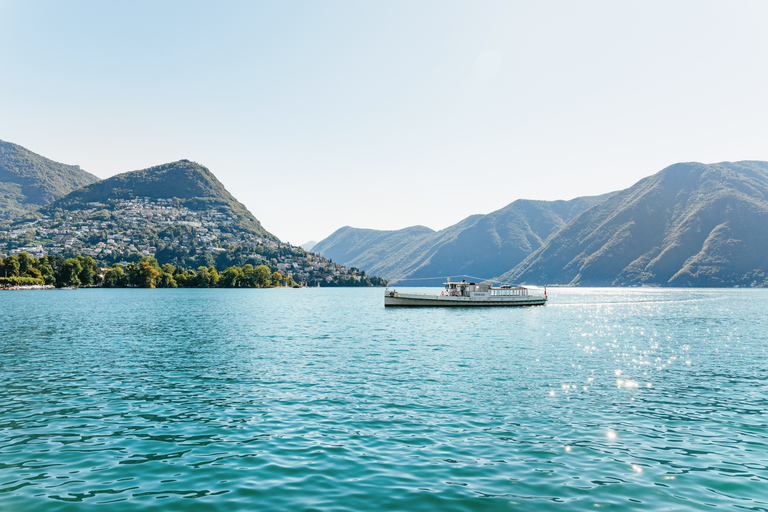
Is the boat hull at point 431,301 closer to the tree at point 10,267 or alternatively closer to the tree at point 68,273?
the tree at point 68,273

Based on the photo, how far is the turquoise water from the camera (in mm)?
11438

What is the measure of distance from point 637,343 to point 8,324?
72.8 metres

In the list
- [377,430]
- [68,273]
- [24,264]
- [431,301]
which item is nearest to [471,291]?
[431,301]

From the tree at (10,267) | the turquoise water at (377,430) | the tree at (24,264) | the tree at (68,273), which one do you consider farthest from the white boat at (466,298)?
the tree at (24,264)

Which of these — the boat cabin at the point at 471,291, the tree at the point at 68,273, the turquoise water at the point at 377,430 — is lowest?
the turquoise water at the point at 377,430

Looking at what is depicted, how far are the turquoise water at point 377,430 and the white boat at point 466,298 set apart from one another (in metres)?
79.2

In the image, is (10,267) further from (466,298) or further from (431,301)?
(466,298)

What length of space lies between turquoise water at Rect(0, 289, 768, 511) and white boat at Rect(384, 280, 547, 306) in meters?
79.2

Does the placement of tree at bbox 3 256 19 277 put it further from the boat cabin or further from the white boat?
the boat cabin

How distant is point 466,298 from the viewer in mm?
117625

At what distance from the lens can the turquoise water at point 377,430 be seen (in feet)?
37.5

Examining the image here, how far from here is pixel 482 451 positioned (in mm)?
14594

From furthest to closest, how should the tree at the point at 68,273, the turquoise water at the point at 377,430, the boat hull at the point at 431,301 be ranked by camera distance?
the tree at the point at 68,273 → the boat hull at the point at 431,301 → the turquoise water at the point at 377,430

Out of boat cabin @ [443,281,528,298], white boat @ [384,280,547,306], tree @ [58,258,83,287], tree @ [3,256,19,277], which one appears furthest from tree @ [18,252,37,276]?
boat cabin @ [443,281,528,298]
